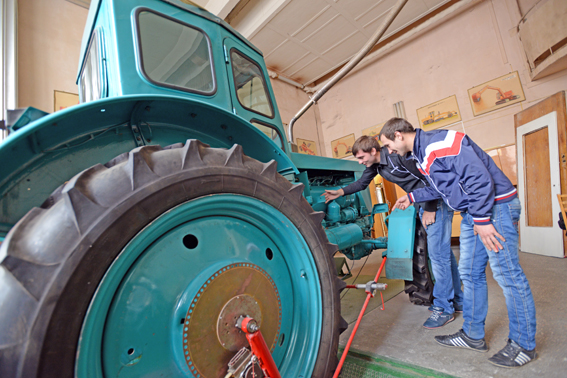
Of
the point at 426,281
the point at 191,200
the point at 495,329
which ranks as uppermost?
the point at 191,200

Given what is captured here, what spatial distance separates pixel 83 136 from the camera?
1031 mm

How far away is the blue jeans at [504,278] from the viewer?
1612mm

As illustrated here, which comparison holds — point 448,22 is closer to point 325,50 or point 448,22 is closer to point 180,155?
point 325,50

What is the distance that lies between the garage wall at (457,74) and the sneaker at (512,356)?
598 cm

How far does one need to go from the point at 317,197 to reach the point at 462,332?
5.11 ft

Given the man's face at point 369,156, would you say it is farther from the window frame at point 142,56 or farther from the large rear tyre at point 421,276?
the window frame at point 142,56

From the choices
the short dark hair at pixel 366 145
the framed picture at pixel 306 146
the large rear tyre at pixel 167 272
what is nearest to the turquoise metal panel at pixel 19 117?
the large rear tyre at pixel 167 272

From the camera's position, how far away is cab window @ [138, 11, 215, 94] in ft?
4.82

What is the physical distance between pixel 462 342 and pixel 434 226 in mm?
959

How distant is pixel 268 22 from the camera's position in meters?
6.27

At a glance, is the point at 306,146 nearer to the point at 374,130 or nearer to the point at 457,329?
the point at 374,130

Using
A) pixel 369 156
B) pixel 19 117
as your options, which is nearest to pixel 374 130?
pixel 369 156

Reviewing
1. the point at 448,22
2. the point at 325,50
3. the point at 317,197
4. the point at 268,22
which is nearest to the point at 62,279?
the point at 317,197

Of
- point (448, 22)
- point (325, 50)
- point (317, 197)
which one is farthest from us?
point (325, 50)
